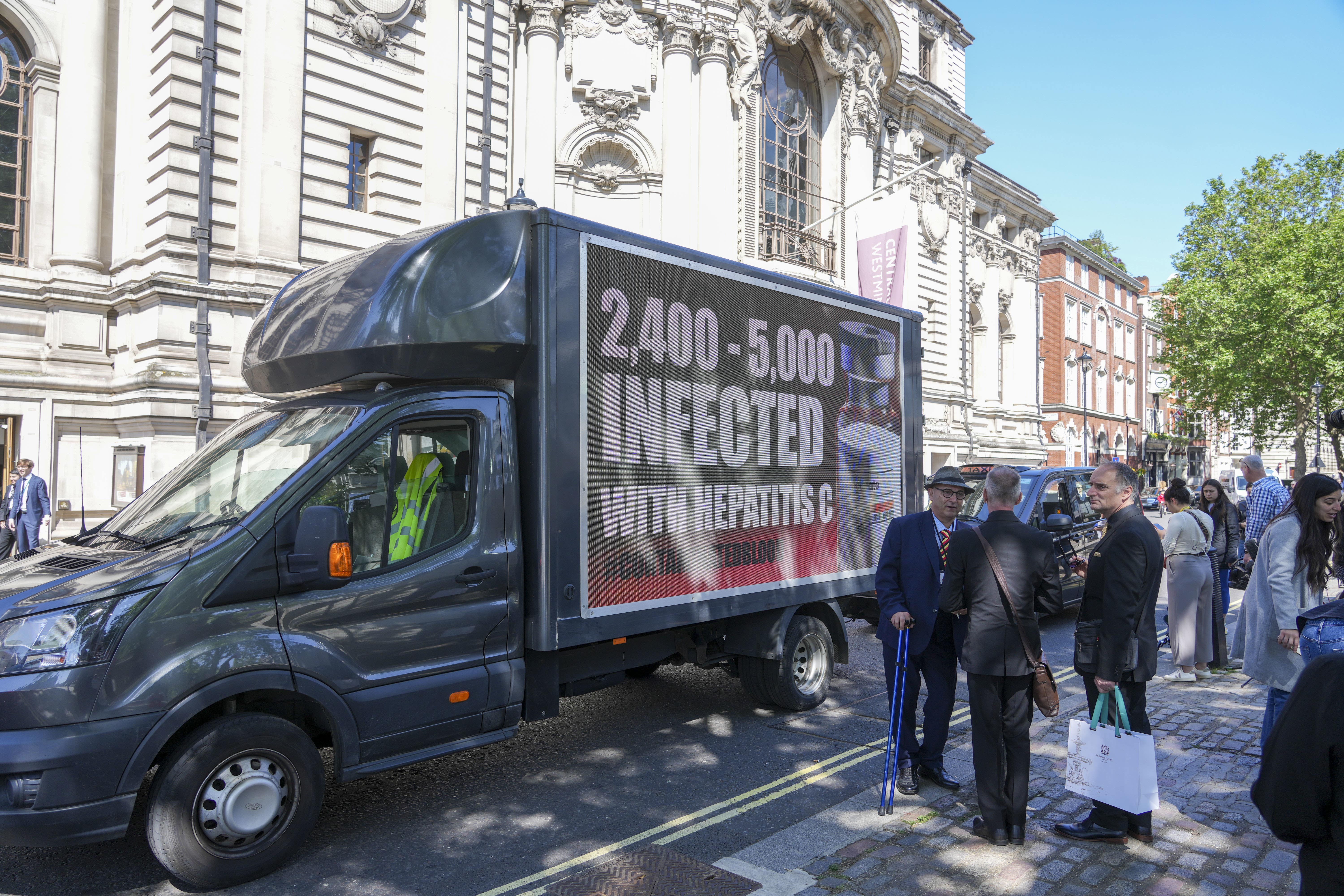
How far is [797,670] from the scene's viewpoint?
6.78 m

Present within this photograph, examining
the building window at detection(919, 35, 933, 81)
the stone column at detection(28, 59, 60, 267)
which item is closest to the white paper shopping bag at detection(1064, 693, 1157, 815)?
the stone column at detection(28, 59, 60, 267)

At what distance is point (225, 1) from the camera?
14.9 metres

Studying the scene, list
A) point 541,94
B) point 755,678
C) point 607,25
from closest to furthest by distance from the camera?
point 755,678, point 541,94, point 607,25

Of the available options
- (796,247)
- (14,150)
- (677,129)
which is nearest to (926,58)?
(796,247)

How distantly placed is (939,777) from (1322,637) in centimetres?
227

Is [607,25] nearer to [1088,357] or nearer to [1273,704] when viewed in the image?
[1273,704]

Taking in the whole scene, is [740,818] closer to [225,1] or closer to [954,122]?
[225,1]

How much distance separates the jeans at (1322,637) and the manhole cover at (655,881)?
102 inches

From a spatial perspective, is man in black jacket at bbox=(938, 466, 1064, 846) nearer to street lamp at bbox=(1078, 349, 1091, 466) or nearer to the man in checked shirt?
the man in checked shirt

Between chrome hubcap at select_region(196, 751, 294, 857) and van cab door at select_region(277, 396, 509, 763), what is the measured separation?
15.3 inches

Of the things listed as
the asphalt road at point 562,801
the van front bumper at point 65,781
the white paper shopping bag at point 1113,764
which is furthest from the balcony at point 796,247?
the van front bumper at point 65,781

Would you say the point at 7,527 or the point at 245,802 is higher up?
the point at 7,527

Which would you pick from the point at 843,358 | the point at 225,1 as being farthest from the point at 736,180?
the point at 843,358

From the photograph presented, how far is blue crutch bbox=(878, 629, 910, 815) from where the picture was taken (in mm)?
4754
